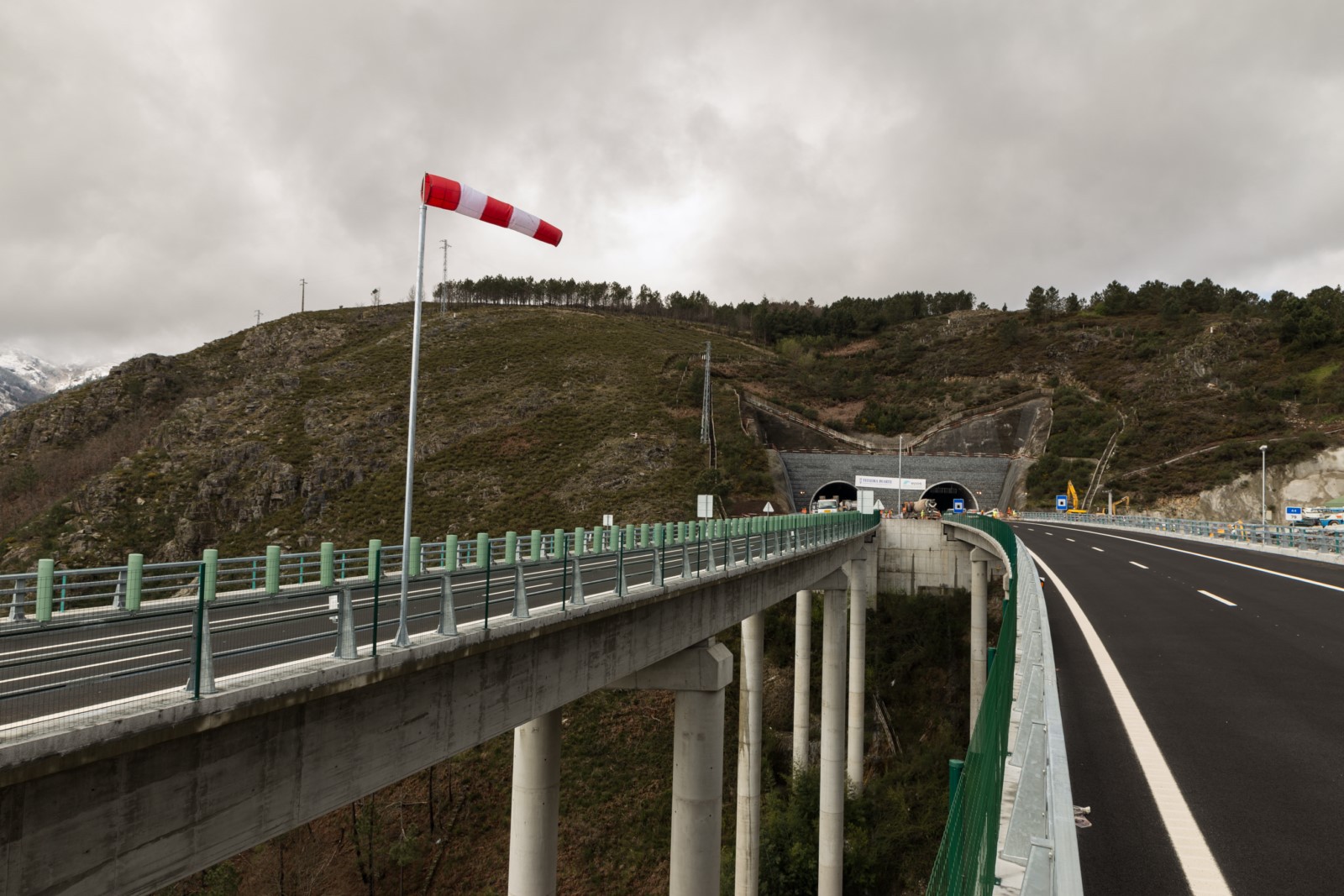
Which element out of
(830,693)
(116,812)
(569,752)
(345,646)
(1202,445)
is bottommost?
(569,752)

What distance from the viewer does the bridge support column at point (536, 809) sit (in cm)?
1584

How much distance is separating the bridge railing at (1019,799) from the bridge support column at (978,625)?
3159cm

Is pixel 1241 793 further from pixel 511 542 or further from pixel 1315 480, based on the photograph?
pixel 1315 480

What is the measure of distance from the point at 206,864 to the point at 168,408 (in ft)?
327

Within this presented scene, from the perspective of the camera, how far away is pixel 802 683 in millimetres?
34094

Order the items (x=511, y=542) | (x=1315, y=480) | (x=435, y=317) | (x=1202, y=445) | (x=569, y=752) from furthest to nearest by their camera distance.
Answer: (x=435, y=317) → (x=1202, y=445) → (x=1315, y=480) → (x=569, y=752) → (x=511, y=542)

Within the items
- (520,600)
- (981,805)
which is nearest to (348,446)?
(520,600)

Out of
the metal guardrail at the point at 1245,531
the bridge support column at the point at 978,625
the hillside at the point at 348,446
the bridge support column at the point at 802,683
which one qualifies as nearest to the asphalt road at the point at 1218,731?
the metal guardrail at the point at 1245,531

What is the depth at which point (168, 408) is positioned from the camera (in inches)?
3511

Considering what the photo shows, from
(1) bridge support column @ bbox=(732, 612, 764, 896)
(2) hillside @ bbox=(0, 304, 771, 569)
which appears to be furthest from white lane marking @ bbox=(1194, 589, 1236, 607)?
(2) hillside @ bbox=(0, 304, 771, 569)

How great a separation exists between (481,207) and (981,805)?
10477 millimetres

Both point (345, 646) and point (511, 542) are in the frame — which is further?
point (511, 542)

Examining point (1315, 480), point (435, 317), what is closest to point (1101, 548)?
point (1315, 480)

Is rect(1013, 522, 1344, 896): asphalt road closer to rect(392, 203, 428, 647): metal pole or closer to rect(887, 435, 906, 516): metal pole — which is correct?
rect(392, 203, 428, 647): metal pole
